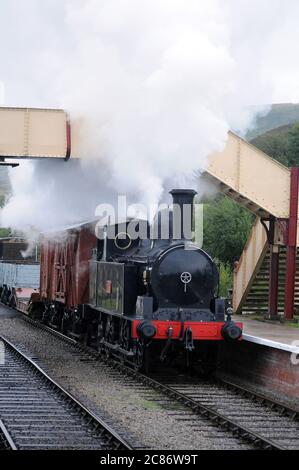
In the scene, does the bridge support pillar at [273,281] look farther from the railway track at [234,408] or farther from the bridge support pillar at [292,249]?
the railway track at [234,408]

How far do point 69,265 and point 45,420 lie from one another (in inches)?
353

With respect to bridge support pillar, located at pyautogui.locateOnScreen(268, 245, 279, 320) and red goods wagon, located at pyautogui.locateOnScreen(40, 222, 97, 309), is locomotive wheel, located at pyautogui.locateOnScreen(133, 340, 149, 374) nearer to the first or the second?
red goods wagon, located at pyautogui.locateOnScreen(40, 222, 97, 309)

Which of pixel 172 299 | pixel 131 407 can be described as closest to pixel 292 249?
pixel 172 299

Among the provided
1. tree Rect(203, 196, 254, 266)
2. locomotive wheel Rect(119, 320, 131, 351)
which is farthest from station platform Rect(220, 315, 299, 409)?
tree Rect(203, 196, 254, 266)

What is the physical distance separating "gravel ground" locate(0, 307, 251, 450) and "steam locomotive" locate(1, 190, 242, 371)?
746mm

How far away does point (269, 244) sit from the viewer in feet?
67.7

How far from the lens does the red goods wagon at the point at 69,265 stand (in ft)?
57.1

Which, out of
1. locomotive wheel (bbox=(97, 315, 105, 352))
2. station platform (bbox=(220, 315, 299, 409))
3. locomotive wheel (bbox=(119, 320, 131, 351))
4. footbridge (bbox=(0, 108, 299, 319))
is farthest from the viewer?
footbridge (bbox=(0, 108, 299, 319))

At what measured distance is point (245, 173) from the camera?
1917 cm

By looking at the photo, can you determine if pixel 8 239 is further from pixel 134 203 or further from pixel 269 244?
pixel 134 203

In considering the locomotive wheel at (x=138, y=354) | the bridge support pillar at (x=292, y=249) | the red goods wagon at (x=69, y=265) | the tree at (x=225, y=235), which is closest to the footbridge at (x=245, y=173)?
the bridge support pillar at (x=292, y=249)

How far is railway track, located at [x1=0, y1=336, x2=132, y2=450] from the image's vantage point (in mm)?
8750

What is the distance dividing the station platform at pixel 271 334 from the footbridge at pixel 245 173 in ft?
3.17
